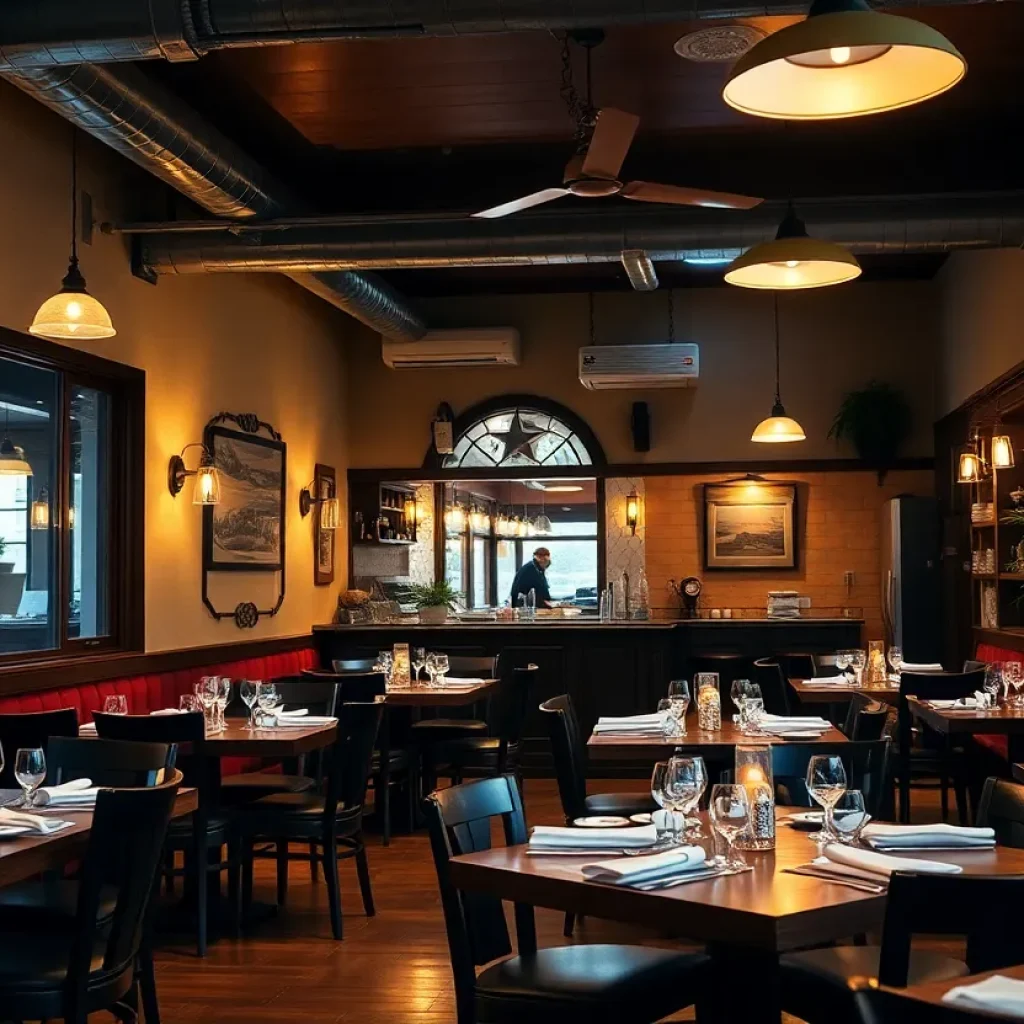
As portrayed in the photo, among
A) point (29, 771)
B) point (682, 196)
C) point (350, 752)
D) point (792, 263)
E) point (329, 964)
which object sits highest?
Answer: point (682, 196)

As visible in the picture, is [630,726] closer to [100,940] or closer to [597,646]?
[100,940]

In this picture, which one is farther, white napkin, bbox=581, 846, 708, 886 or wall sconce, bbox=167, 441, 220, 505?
wall sconce, bbox=167, 441, 220, 505

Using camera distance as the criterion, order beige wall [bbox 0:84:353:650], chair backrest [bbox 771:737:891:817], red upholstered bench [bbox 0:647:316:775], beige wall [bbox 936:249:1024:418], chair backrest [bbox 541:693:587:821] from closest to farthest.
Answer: chair backrest [bbox 771:737:891:817]
chair backrest [bbox 541:693:587:821]
red upholstered bench [bbox 0:647:316:775]
beige wall [bbox 0:84:353:650]
beige wall [bbox 936:249:1024:418]

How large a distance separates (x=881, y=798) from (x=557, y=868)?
5.28ft

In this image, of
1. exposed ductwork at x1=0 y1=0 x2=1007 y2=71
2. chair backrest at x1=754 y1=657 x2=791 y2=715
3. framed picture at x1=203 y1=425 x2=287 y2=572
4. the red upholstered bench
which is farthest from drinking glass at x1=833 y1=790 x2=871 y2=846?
framed picture at x1=203 y1=425 x2=287 y2=572

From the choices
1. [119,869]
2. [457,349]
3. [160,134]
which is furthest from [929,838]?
[457,349]

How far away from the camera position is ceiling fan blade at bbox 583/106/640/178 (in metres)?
5.32

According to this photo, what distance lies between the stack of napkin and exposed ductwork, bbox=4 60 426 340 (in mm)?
3178

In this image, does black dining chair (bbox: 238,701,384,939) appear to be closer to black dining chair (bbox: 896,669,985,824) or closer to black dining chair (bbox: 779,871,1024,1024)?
black dining chair (bbox: 896,669,985,824)

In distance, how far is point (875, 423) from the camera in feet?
36.4

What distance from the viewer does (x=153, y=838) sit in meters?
3.34

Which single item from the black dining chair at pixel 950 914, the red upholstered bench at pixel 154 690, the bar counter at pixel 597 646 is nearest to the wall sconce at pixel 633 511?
the bar counter at pixel 597 646

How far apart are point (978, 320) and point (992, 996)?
839 cm

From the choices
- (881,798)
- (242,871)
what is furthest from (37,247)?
(881,798)
